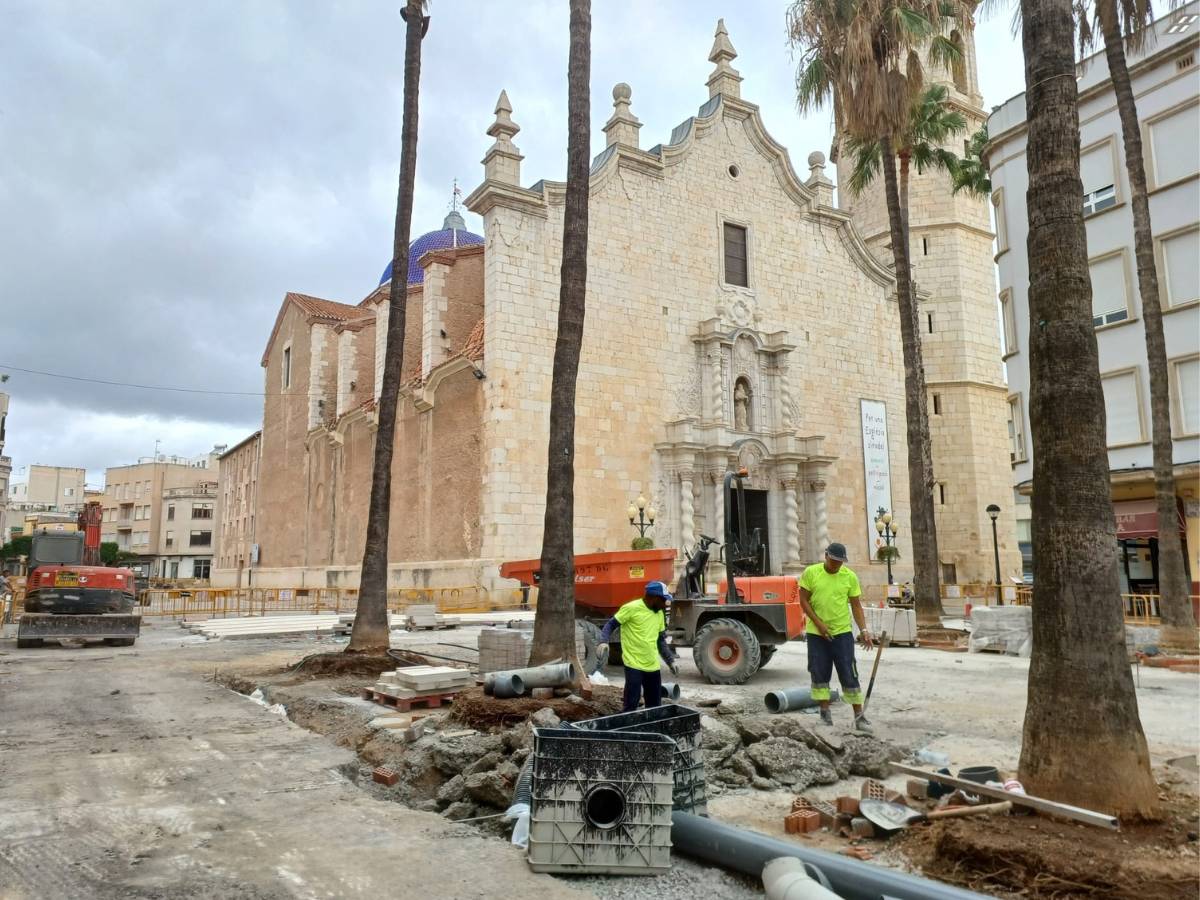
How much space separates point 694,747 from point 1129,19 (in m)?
15.4

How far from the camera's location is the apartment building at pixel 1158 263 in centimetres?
1742

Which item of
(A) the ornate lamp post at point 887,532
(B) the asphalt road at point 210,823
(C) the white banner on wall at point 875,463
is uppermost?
(C) the white banner on wall at point 875,463

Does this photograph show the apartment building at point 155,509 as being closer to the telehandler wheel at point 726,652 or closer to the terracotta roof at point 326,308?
the terracotta roof at point 326,308

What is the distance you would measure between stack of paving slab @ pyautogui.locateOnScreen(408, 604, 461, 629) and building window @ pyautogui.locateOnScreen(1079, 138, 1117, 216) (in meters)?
18.1

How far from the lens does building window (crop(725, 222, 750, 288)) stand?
27.9 meters

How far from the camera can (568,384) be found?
9453mm


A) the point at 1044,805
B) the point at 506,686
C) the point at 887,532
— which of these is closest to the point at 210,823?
the point at 506,686

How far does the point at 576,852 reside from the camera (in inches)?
155

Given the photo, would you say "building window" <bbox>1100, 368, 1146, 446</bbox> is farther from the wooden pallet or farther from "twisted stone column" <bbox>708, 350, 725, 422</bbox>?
the wooden pallet

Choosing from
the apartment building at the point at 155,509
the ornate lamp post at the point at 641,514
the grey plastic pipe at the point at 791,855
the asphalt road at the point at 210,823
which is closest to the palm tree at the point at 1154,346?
the ornate lamp post at the point at 641,514

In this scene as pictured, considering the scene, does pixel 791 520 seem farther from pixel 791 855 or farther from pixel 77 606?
pixel 791 855

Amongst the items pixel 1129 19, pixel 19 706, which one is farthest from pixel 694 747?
pixel 1129 19

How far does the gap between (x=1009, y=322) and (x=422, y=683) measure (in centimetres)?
1935

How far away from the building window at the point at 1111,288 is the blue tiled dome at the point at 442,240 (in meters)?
28.8
